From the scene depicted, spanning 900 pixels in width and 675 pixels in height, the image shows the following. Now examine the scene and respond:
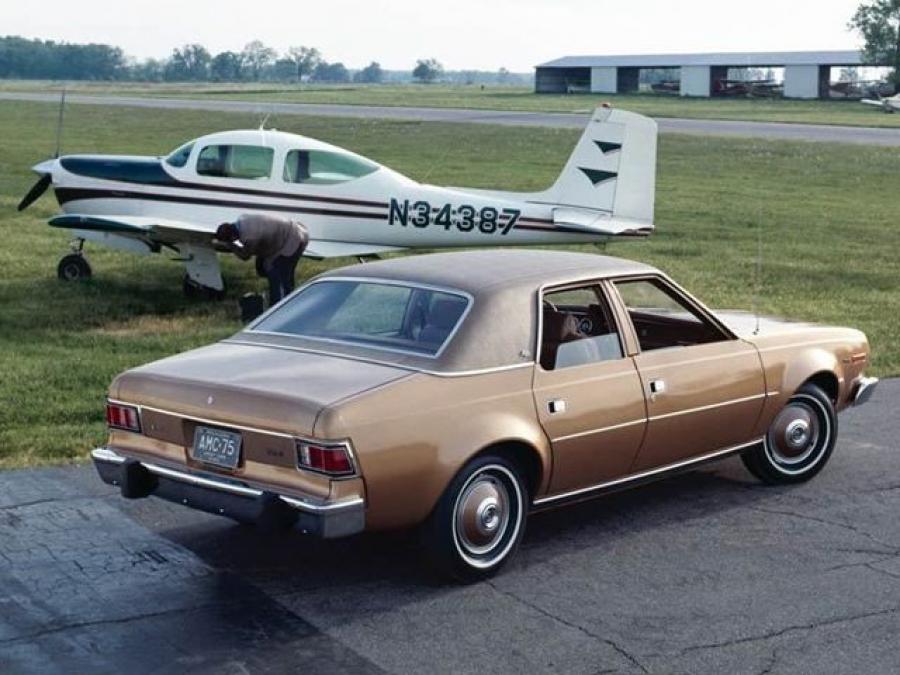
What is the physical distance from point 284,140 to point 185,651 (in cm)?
1190

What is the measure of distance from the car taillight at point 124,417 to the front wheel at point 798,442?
134 inches

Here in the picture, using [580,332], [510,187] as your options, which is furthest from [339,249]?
[510,187]

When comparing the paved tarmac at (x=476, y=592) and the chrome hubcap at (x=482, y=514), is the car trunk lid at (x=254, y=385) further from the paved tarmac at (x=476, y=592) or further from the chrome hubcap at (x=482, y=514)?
the paved tarmac at (x=476, y=592)

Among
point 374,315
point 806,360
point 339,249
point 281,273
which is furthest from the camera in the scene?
point 339,249

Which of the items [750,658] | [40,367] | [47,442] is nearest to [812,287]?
[40,367]

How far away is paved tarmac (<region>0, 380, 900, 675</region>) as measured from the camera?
5629 mm

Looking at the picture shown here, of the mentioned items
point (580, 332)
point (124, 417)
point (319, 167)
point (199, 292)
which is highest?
point (319, 167)

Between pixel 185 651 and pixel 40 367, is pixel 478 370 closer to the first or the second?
pixel 185 651

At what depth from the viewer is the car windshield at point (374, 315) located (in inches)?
270

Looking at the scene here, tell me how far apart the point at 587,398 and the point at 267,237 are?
271 inches

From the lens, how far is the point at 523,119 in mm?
56094

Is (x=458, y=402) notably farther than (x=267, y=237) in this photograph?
No

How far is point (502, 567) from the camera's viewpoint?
6598mm

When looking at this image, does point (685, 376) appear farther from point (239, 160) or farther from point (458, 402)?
→ point (239, 160)
